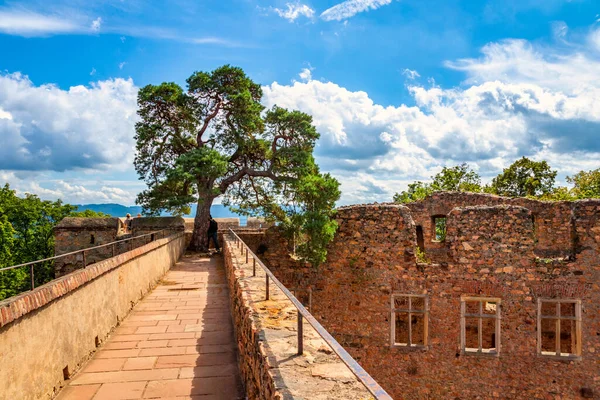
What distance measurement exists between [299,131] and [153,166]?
24.4ft

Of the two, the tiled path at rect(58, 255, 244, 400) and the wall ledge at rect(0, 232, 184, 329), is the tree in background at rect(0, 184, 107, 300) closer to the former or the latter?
the tiled path at rect(58, 255, 244, 400)

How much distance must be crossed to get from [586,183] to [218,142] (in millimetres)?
31658

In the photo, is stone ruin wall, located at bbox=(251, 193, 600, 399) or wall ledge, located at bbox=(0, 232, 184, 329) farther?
stone ruin wall, located at bbox=(251, 193, 600, 399)

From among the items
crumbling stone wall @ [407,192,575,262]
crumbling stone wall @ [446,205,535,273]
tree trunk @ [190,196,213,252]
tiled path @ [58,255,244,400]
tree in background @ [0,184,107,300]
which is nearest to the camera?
tiled path @ [58,255,244,400]

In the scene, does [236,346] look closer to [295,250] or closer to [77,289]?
[77,289]

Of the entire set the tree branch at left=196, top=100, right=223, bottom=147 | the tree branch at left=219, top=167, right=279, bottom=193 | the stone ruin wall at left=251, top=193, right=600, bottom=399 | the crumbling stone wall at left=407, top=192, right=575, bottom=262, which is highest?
the tree branch at left=196, top=100, right=223, bottom=147

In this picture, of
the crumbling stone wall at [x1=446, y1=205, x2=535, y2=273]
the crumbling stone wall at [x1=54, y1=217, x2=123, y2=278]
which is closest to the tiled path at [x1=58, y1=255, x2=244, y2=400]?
the crumbling stone wall at [x1=446, y1=205, x2=535, y2=273]

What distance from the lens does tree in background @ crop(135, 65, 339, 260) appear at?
2033 centimetres

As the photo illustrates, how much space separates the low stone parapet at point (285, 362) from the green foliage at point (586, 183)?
33569 mm

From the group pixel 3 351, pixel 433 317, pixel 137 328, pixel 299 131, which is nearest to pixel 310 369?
pixel 3 351

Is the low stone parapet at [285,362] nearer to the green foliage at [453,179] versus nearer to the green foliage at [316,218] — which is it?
the green foliage at [316,218]

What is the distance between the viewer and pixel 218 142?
22.0 metres

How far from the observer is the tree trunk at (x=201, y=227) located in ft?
69.5

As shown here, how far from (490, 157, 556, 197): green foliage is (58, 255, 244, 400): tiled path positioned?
32484 mm
